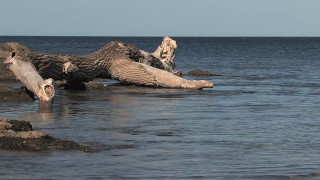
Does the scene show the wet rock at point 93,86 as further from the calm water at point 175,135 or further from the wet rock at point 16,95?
the wet rock at point 16,95

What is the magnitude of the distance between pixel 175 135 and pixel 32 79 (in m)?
5.76

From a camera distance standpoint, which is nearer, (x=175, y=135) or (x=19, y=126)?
(x=19, y=126)

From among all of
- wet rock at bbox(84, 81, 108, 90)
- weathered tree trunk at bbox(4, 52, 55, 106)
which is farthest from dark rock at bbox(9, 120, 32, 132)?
wet rock at bbox(84, 81, 108, 90)

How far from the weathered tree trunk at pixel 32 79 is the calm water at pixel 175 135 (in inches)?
13.4

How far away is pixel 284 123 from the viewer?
1330 centimetres

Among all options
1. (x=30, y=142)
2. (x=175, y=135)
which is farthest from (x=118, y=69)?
(x=30, y=142)

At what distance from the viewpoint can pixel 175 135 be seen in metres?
11.7

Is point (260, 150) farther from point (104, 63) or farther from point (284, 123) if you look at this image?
point (104, 63)

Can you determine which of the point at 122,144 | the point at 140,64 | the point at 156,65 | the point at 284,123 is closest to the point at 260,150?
the point at 122,144

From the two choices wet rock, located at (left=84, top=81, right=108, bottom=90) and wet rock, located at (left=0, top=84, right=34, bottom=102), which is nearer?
wet rock, located at (left=0, top=84, right=34, bottom=102)

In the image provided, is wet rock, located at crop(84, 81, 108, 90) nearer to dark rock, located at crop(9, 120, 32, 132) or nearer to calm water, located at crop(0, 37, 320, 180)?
calm water, located at crop(0, 37, 320, 180)

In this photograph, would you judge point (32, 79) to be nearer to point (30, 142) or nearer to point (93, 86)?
point (93, 86)

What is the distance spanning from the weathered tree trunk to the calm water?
1.12 feet

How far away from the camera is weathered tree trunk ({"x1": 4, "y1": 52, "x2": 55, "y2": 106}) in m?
15.4
